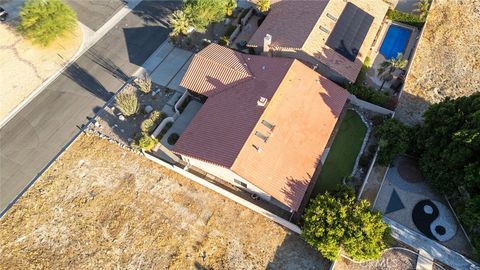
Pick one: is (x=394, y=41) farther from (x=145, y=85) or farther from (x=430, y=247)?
(x=145, y=85)

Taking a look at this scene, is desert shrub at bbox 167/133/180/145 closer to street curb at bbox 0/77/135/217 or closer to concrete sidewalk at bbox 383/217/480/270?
street curb at bbox 0/77/135/217

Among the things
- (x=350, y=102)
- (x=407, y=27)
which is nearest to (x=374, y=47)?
(x=407, y=27)

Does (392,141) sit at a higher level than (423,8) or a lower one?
lower

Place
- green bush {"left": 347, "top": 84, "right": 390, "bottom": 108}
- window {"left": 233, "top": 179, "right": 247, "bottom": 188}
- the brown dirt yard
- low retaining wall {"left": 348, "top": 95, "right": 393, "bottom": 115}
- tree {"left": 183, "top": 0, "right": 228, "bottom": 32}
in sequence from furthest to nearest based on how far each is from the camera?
tree {"left": 183, "top": 0, "right": 228, "bottom": 32} → low retaining wall {"left": 348, "top": 95, "right": 393, "bottom": 115} → green bush {"left": 347, "top": 84, "right": 390, "bottom": 108} → window {"left": 233, "top": 179, "right": 247, "bottom": 188} → the brown dirt yard

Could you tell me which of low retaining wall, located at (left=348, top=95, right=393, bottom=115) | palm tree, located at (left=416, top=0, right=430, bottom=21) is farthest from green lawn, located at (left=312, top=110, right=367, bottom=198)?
palm tree, located at (left=416, top=0, right=430, bottom=21)

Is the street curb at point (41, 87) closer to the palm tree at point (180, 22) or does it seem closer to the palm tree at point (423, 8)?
the palm tree at point (180, 22)

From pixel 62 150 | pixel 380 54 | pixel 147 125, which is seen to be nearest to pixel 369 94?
pixel 380 54
